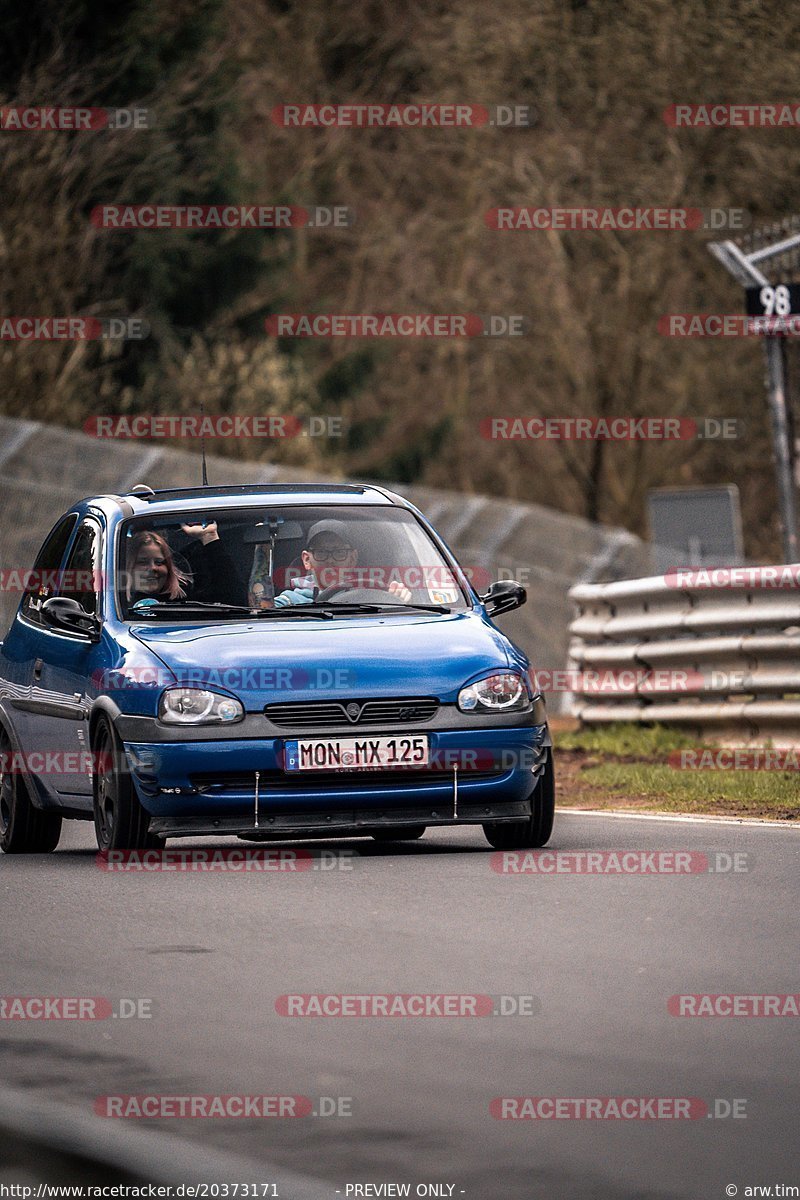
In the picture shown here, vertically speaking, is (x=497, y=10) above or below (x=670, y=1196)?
above

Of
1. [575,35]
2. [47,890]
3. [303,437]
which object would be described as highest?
[575,35]

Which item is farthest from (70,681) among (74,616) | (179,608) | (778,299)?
(778,299)

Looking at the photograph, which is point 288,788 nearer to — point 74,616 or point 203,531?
point 74,616

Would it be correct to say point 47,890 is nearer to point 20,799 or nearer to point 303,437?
point 20,799

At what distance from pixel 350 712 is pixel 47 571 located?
3.07 meters

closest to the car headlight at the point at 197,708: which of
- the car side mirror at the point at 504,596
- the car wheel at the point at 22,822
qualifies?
the car side mirror at the point at 504,596

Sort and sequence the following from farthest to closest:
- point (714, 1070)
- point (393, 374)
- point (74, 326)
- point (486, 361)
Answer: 1. point (393, 374)
2. point (486, 361)
3. point (74, 326)
4. point (714, 1070)

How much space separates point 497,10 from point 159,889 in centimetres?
3398

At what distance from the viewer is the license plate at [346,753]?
11289 mm

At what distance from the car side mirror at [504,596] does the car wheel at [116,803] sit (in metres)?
2.02

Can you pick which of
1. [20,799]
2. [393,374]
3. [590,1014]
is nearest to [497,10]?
[393,374]

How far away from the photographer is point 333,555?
12.7 metres

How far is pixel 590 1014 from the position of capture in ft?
24.5

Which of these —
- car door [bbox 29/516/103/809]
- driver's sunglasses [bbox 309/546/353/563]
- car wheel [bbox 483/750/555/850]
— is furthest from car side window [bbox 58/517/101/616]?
car wheel [bbox 483/750/555/850]
